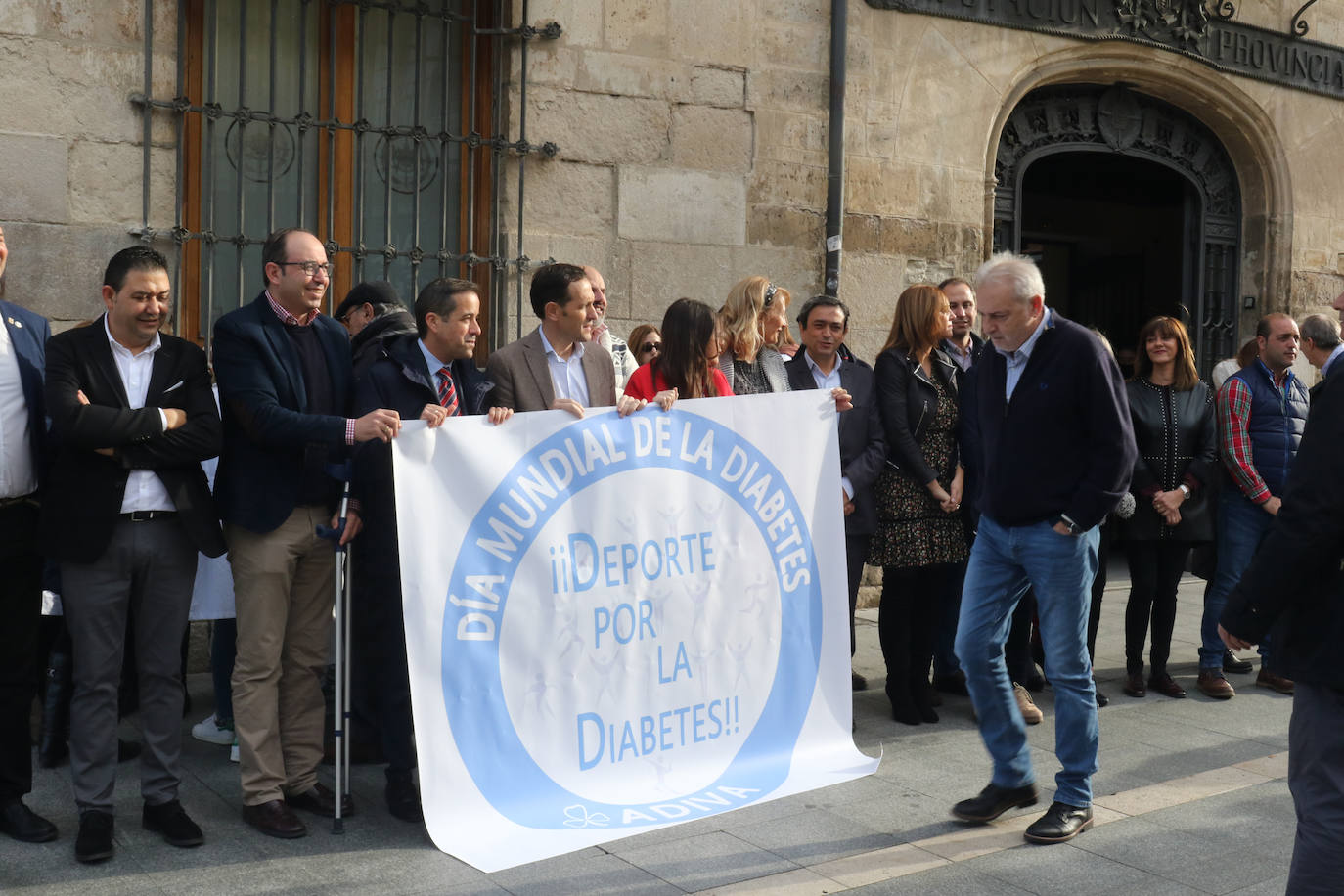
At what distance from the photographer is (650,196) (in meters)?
7.82

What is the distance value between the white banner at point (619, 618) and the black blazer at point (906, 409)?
0.90 metres

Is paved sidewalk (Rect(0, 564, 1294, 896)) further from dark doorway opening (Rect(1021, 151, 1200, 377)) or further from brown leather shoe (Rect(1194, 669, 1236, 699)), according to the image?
dark doorway opening (Rect(1021, 151, 1200, 377))

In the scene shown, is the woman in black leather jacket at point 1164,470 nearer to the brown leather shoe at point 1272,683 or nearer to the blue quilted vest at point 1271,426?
the blue quilted vest at point 1271,426

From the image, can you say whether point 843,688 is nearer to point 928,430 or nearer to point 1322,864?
point 928,430

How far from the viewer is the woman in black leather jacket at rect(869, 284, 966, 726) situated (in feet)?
19.2

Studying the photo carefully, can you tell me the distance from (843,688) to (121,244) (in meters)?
4.08

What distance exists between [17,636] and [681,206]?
185 inches

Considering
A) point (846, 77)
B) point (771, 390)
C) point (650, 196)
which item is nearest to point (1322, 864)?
point (771, 390)

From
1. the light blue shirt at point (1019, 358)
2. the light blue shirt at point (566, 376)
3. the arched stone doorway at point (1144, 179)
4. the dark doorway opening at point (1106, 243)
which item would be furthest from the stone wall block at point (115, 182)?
the dark doorway opening at point (1106, 243)

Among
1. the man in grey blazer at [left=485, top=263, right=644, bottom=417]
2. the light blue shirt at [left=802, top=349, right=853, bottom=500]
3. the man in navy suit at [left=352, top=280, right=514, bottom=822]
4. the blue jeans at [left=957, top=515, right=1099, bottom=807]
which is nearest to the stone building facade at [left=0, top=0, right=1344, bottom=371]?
the light blue shirt at [left=802, top=349, right=853, bottom=500]

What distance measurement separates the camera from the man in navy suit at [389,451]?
4473mm

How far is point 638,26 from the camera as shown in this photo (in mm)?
7699

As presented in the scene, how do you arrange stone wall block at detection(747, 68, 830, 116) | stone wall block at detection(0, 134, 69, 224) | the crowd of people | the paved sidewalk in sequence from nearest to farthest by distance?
the paved sidewalk < the crowd of people < stone wall block at detection(0, 134, 69, 224) < stone wall block at detection(747, 68, 830, 116)

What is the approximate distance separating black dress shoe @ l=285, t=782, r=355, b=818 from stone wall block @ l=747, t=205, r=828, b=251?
4687 mm
